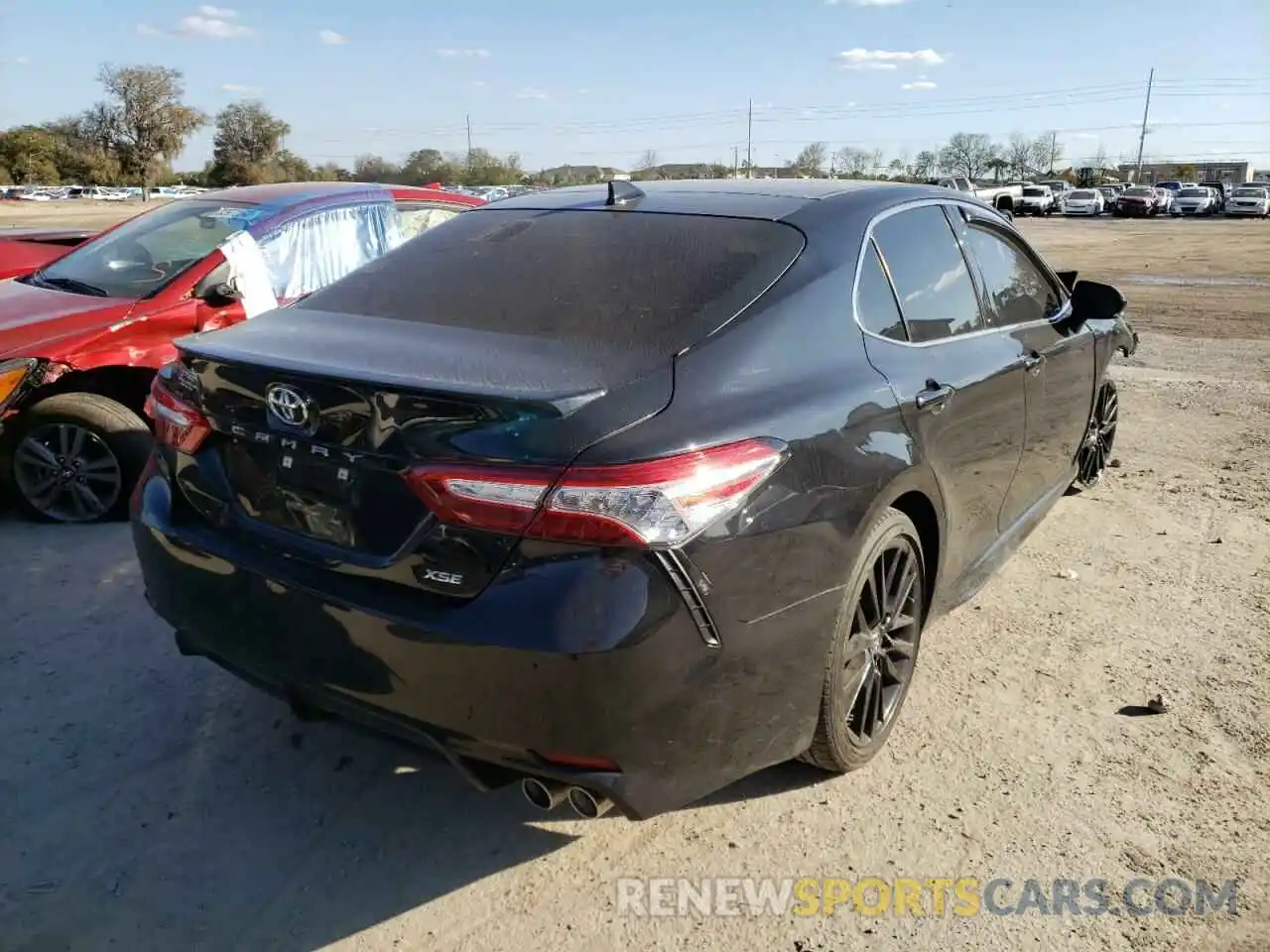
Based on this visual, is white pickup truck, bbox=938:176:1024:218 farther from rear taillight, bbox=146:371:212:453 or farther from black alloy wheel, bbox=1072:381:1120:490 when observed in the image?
rear taillight, bbox=146:371:212:453

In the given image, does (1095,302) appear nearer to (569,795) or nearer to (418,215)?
(569,795)

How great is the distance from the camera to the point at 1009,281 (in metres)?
4.04


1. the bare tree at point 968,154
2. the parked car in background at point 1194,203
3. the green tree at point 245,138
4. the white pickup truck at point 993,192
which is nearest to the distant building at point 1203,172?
the bare tree at point 968,154

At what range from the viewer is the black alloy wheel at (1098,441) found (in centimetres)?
523

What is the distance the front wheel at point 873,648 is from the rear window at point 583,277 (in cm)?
78

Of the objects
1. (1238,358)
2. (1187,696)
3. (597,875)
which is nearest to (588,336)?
(597,875)

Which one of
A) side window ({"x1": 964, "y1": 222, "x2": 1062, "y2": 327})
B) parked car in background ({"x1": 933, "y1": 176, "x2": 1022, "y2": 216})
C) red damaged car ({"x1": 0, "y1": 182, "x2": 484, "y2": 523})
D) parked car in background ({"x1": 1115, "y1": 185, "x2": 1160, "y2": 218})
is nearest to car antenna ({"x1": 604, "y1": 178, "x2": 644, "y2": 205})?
side window ({"x1": 964, "y1": 222, "x2": 1062, "y2": 327})

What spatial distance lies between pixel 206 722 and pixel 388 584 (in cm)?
140

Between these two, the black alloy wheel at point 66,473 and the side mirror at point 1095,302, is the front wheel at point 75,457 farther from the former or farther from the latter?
the side mirror at point 1095,302

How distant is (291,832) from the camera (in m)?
2.69

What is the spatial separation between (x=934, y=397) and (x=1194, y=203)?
5819 centimetres

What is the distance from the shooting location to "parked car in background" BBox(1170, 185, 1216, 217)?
5194 centimetres

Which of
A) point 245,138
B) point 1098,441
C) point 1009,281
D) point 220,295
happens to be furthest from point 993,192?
point 245,138

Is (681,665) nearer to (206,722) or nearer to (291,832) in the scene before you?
(291,832)
